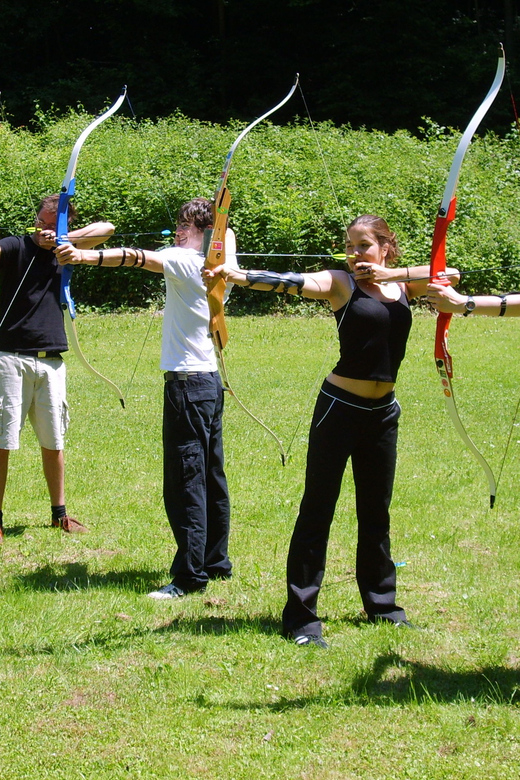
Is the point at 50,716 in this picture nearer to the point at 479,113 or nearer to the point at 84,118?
the point at 479,113

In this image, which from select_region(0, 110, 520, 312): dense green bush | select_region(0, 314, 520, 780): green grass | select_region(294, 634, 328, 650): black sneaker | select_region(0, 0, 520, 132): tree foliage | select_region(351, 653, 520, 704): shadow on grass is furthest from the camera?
select_region(0, 0, 520, 132): tree foliage

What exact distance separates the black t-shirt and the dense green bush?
756 cm

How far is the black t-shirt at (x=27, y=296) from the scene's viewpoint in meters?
4.41

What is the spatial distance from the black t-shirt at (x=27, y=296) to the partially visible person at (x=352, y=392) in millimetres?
1480

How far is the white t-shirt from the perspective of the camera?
12.1ft

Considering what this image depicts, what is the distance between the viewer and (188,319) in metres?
3.75

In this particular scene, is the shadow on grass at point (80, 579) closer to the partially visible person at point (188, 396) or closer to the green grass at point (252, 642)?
the green grass at point (252, 642)

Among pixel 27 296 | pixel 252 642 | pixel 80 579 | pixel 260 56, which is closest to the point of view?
pixel 252 642

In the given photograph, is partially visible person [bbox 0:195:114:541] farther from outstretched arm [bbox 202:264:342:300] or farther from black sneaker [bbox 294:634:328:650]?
black sneaker [bbox 294:634:328:650]

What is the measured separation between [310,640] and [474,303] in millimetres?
1416

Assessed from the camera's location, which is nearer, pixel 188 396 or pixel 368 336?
pixel 368 336

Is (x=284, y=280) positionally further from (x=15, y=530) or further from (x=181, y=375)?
(x=15, y=530)

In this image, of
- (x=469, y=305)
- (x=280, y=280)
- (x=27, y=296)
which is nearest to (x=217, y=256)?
(x=280, y=280)

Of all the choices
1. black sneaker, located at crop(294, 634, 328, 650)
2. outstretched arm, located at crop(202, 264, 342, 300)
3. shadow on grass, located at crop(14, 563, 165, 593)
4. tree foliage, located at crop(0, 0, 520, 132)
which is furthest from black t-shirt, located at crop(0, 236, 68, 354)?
tree foliage, located at crop(0, 0, 520, 132)
